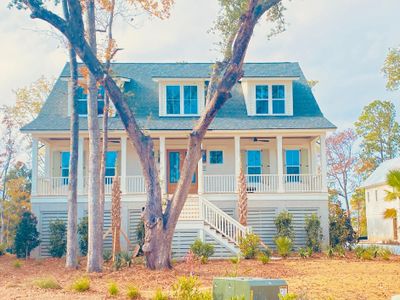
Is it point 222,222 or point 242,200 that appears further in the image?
point 242,200

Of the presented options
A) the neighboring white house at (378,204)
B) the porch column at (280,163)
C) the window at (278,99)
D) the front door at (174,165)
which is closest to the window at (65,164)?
the front door at (174,165)

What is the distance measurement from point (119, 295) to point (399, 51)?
2813 centimetres

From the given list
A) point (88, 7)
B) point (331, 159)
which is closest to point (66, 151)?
point (88, 7)

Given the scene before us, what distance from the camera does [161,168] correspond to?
22.5 metres

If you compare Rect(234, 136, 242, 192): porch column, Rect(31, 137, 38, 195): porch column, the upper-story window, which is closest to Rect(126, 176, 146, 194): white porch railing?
the upper-story window

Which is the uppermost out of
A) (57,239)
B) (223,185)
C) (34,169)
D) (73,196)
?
(34,169)

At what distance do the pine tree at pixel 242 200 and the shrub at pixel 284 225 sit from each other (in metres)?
1.53

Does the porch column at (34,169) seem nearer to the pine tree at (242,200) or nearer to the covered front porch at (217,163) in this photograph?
the covered front porch at (217,163)

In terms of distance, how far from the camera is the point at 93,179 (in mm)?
15758

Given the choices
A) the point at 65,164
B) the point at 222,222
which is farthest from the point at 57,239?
the point at 222,222

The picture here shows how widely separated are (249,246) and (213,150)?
22.4 feet

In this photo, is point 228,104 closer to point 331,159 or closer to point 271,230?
point 271,230

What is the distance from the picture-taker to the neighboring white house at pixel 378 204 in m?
36.4

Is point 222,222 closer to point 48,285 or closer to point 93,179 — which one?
point 93,179
